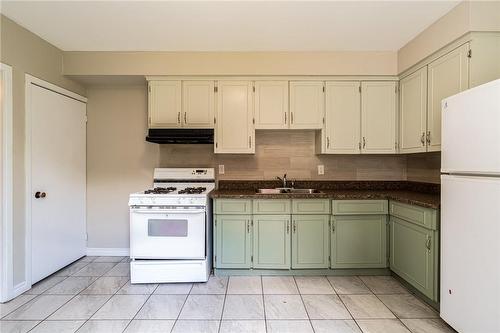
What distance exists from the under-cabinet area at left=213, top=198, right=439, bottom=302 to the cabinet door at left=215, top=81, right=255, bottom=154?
0.65 m

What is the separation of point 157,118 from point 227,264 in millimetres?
1820

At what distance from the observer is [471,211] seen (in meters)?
1.63

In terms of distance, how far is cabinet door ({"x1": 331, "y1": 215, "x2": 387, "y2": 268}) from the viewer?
2779mm

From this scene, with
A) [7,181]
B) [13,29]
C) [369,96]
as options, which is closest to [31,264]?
[7,181]

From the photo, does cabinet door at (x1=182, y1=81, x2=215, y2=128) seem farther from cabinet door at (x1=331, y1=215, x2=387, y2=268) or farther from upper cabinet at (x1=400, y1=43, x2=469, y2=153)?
upper cabinet at (x1=400, y1=43, x2=469, y2=153)

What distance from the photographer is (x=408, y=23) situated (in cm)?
238

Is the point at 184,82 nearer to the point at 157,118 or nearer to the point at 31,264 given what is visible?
the point at 157,118

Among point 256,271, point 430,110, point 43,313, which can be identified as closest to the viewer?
point 43,313

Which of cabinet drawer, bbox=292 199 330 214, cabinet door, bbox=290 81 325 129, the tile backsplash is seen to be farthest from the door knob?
cabinet door, bbox=290 81 325 129

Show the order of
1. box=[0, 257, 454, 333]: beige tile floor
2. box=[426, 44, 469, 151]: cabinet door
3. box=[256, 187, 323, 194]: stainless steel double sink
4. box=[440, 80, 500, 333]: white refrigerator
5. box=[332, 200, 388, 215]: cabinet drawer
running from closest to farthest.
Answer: box=[440, 80, 500, 333]: white refrigerator → box=[0, 257, 454, 333]: beige tile floor → box=[426, 44, 469, 151]: cabinet door → box=[332, 200, 388, 215]: cabinet drawer → box=[256, 187, 323, 194]: stainless steel double sink

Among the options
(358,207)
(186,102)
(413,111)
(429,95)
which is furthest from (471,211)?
(186,102)

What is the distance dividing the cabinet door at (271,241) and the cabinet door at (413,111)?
151cm

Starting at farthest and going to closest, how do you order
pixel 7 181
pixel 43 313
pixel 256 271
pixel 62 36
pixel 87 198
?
1. pixel 87 198
2. pixel 256 271
3. pixel 62 36
4. pixel 7 181
5. pixel 43 313

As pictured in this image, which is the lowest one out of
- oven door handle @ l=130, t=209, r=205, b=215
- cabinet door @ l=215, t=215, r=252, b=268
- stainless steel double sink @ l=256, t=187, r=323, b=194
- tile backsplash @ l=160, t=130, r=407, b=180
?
cabinet door @ l=215, t=215, r=252, b=268
